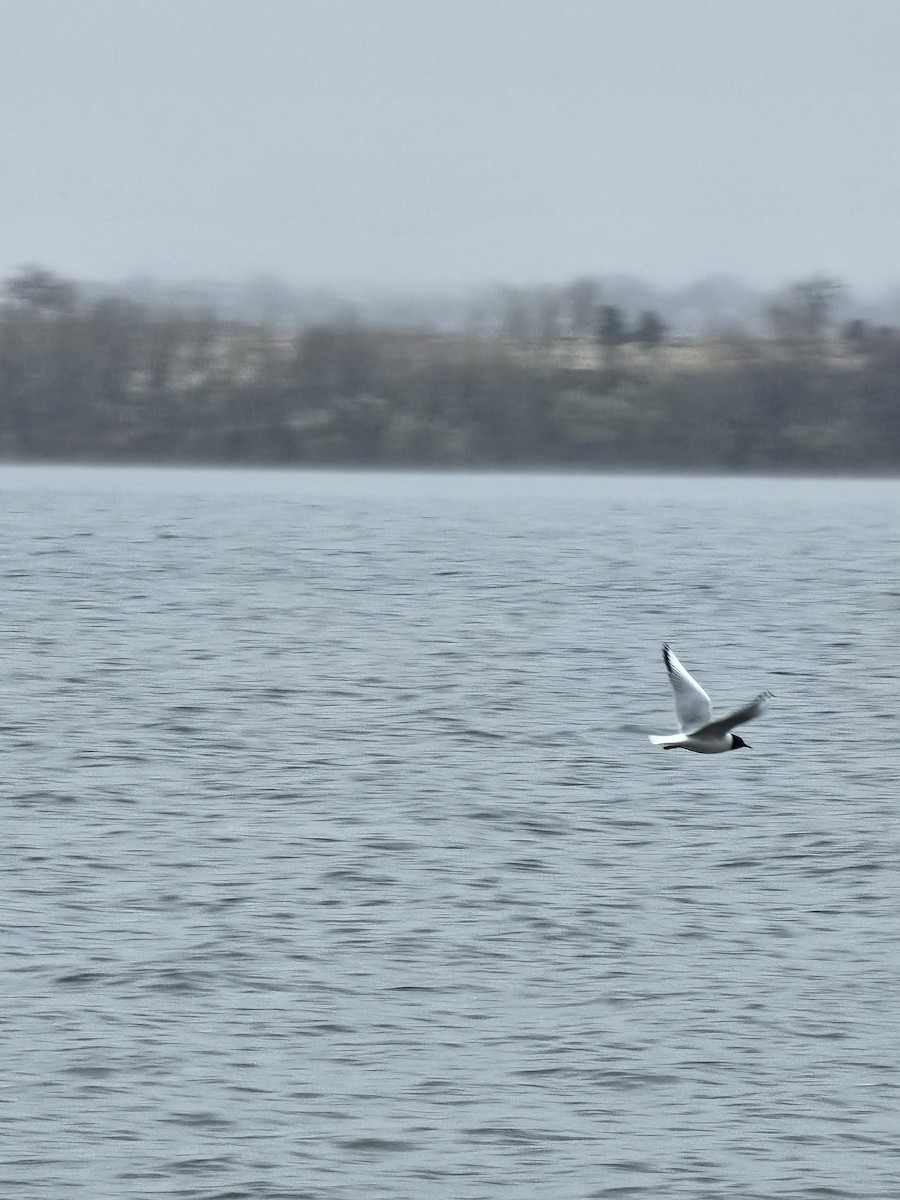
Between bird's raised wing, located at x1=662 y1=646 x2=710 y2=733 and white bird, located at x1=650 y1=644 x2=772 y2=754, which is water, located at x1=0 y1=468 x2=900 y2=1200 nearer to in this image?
white bird, located at x1=650 y1=644 x2=772 y2=754

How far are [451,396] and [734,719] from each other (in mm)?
93636

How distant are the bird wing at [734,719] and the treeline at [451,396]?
89254 millimetres

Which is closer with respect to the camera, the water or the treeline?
the water

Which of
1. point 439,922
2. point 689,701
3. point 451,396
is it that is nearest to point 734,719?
point 689,701

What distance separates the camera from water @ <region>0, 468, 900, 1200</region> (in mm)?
10789

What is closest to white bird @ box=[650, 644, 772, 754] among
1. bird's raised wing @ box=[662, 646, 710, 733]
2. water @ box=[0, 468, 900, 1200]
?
bird's raised wing @ box=[662, 646, 710, 733]

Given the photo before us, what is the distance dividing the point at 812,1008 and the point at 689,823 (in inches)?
225

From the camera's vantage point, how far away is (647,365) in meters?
108

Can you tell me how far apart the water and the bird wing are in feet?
4.39

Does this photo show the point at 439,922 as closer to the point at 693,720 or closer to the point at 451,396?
the point at 693,720

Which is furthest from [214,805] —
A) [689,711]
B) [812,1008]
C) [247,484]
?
[247,484]

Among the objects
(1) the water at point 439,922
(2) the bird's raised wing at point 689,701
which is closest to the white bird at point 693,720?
(2) the bird's raised wing at point 689,701

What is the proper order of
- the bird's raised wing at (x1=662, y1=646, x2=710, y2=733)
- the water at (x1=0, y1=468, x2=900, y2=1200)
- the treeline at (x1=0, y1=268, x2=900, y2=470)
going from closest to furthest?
the water at (x1=0, y1=468, x2=900, y2=1200)
the bird's raised wing at (x1=662, y1=646, x2=710, y2=733)
the treeline at (x1=0, y1=268, x2=900, y2=470)

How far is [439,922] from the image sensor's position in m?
14.7
